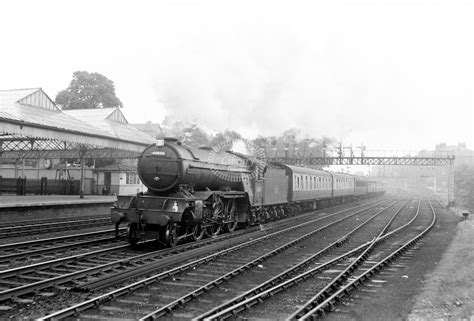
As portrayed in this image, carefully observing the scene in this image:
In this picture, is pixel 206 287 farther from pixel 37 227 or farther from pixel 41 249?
pixel 37 227

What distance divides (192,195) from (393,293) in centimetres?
593

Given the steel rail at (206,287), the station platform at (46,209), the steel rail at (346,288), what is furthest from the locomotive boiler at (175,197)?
the station platform at (46,209)

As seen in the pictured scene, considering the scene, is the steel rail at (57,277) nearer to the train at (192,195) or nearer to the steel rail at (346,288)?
the train at (192,195)

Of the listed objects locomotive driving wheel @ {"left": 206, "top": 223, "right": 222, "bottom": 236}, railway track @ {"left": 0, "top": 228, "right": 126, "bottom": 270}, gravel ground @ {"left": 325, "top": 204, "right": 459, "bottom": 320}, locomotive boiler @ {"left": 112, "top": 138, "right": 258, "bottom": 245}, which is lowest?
gravel ground @ {"left": 325, "top": 204, "right": 459, "bottom": 320}

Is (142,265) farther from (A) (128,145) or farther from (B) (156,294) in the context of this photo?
(A) (128,145)

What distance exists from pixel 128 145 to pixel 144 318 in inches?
838

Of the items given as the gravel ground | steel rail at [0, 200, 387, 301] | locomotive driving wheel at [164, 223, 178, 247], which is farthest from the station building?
the gravel ground

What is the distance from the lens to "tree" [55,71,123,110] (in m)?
50.5

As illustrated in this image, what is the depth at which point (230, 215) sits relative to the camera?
46.7ft

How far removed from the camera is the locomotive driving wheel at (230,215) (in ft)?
45.5

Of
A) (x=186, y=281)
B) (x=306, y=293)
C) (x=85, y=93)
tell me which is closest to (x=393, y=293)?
(x=306, y=293)

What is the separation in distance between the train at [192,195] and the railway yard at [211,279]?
608mm

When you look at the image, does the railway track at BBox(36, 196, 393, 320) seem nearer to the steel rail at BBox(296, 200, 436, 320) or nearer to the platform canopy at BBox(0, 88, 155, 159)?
the steel rail at BBox(296, 200, 436, 320)

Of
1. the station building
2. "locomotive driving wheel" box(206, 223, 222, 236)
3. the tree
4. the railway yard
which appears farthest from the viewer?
the tree
